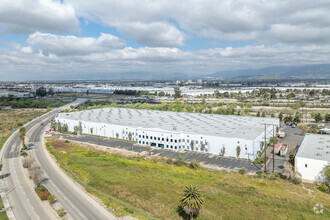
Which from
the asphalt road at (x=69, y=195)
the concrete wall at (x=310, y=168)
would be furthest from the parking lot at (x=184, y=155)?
the asphalt road at (x=69, y=195)

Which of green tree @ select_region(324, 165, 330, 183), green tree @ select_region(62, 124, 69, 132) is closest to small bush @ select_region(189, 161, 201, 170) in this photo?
green tree @ select_region(324, 165, 330, 183)

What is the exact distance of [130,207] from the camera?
28000 mm

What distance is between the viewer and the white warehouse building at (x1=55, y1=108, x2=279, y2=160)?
4900 centimetres

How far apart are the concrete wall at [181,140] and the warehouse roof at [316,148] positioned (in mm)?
8779

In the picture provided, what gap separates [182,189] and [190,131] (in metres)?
23.5

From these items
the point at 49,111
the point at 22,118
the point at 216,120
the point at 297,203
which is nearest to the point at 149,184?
the point at 297,203

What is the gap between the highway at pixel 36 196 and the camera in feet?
87.3

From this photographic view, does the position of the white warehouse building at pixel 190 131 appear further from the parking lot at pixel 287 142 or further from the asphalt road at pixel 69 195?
the asphalt road at pixel 69 195

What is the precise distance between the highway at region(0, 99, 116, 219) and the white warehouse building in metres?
20.8

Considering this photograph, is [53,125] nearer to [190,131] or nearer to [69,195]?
[190,131]

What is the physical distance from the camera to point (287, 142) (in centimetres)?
5916

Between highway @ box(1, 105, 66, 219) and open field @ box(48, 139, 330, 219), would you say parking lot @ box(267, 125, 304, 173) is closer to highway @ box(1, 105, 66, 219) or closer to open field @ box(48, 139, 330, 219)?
open field @ box(48, 139, 330, 219)

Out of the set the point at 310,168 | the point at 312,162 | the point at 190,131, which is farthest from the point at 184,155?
the point at 312,162

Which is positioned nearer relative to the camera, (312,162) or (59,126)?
(312,162)
